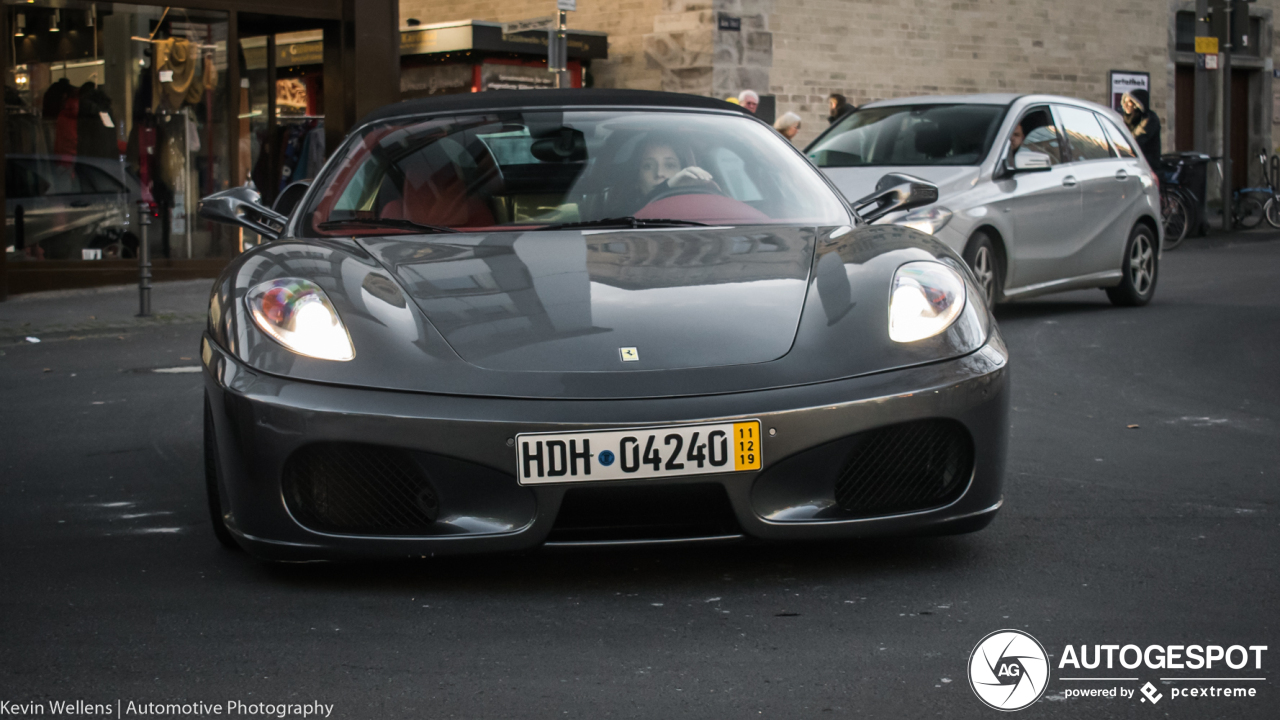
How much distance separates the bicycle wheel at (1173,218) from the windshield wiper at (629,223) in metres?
15.3

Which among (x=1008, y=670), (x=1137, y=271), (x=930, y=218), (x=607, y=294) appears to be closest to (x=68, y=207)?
(x=930, y=218)

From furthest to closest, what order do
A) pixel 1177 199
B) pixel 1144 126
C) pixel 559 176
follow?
pixel 1177 199 < pixel 1144 126 < pixel 559 176

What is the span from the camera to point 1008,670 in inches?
114

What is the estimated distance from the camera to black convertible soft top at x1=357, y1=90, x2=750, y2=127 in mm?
5008

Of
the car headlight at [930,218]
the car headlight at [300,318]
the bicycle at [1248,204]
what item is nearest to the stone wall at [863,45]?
the bicycle at [1248,204]

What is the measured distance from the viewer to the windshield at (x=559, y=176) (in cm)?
454

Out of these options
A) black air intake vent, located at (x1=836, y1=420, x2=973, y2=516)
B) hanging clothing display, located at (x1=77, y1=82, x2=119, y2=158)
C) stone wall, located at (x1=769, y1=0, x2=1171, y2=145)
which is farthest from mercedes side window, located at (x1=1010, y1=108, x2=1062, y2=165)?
stone wall, located at (x1=769, y1=0, x2=1171, y2=145)

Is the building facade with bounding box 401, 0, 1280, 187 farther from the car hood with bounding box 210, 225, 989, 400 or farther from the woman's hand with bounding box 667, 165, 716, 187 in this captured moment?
the car hood with bounding box 210, 225, 989, 400

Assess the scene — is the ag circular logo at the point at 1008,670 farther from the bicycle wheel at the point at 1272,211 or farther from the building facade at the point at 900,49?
the bicycle wheel at the point at 1272,211

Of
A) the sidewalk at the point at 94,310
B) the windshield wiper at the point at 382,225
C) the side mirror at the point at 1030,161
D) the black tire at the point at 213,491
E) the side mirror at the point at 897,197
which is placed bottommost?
the sidewalk at the point at 94,310

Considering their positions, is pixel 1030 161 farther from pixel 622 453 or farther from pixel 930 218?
pixel 622 453

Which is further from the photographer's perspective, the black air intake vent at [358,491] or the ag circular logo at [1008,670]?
the black air intake vent at [358,491]

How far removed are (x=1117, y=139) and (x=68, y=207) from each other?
376 inches

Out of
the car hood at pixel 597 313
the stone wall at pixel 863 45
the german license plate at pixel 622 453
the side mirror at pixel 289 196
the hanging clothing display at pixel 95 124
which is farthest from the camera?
the stone wall at pixel 863 45
